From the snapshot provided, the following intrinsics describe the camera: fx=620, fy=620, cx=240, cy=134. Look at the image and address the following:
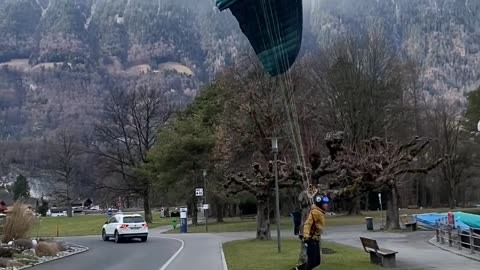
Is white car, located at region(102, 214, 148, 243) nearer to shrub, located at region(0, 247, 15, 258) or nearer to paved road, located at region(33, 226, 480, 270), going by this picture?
paved road, located at region(33, 226, 480, 270)

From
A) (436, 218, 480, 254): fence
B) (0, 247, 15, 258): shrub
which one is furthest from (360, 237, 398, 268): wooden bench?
(0, 247, 15, 258): shrub

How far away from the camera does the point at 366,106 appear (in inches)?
1714

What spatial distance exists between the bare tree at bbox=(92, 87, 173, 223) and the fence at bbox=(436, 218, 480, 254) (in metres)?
42.9

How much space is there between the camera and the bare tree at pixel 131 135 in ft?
222

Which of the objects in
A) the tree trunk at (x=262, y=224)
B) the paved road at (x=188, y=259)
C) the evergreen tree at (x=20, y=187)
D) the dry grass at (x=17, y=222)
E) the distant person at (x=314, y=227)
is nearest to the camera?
the distant person at (x=314, y=227)

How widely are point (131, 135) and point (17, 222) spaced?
42973 millimetres

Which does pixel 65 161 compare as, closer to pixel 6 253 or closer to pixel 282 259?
pixel 6 253

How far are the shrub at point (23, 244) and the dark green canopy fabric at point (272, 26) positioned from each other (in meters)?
16.1

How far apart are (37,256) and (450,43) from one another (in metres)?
140

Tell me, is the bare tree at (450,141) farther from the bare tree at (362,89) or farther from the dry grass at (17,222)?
the dry grass at (17,222)

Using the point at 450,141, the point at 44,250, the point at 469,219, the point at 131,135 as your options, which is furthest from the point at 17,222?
the point at 450,141

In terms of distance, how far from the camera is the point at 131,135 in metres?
69.6

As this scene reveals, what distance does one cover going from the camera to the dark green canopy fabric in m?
13.6

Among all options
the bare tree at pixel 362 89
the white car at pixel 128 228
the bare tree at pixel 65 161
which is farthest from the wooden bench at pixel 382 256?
the bare tree at pixel 65 161
